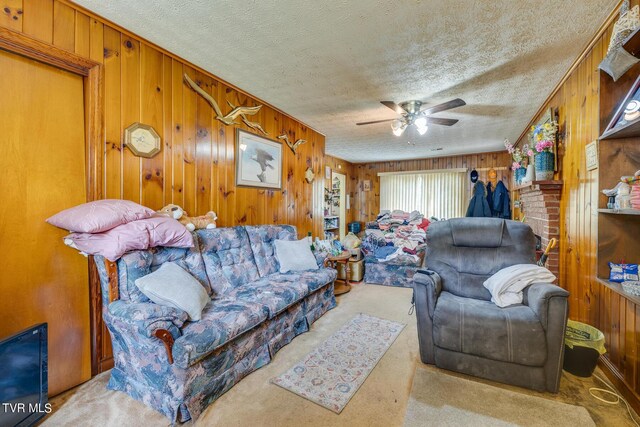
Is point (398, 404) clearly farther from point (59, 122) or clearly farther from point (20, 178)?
point (59, 122)

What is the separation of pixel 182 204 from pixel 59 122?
96 cm

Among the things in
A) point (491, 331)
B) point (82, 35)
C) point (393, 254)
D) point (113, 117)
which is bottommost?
point (491, 331)

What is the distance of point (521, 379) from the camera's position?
5.74 feet

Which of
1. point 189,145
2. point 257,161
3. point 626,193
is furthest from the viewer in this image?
point 257,161

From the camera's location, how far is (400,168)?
23.0 ft

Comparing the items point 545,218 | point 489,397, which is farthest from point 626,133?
point 489,397

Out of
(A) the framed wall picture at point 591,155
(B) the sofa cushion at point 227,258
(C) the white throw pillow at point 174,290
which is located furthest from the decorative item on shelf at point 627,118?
(B) the sofa cushion at point 227,258

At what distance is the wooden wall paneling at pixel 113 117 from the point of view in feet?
6.36

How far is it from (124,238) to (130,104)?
3.57 ft

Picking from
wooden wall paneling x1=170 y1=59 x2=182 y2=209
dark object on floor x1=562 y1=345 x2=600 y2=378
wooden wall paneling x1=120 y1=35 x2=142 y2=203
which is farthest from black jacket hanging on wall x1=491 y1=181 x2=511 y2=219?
wooden wall paneling x1=120 y1=35 x2=142 y2=203

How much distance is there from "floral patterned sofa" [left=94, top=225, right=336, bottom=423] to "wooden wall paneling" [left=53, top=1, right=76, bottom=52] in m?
1.37

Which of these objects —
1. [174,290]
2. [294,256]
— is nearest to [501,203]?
[294,256]

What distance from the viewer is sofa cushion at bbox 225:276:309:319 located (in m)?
2.07

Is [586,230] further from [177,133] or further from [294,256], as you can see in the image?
[177,133]
